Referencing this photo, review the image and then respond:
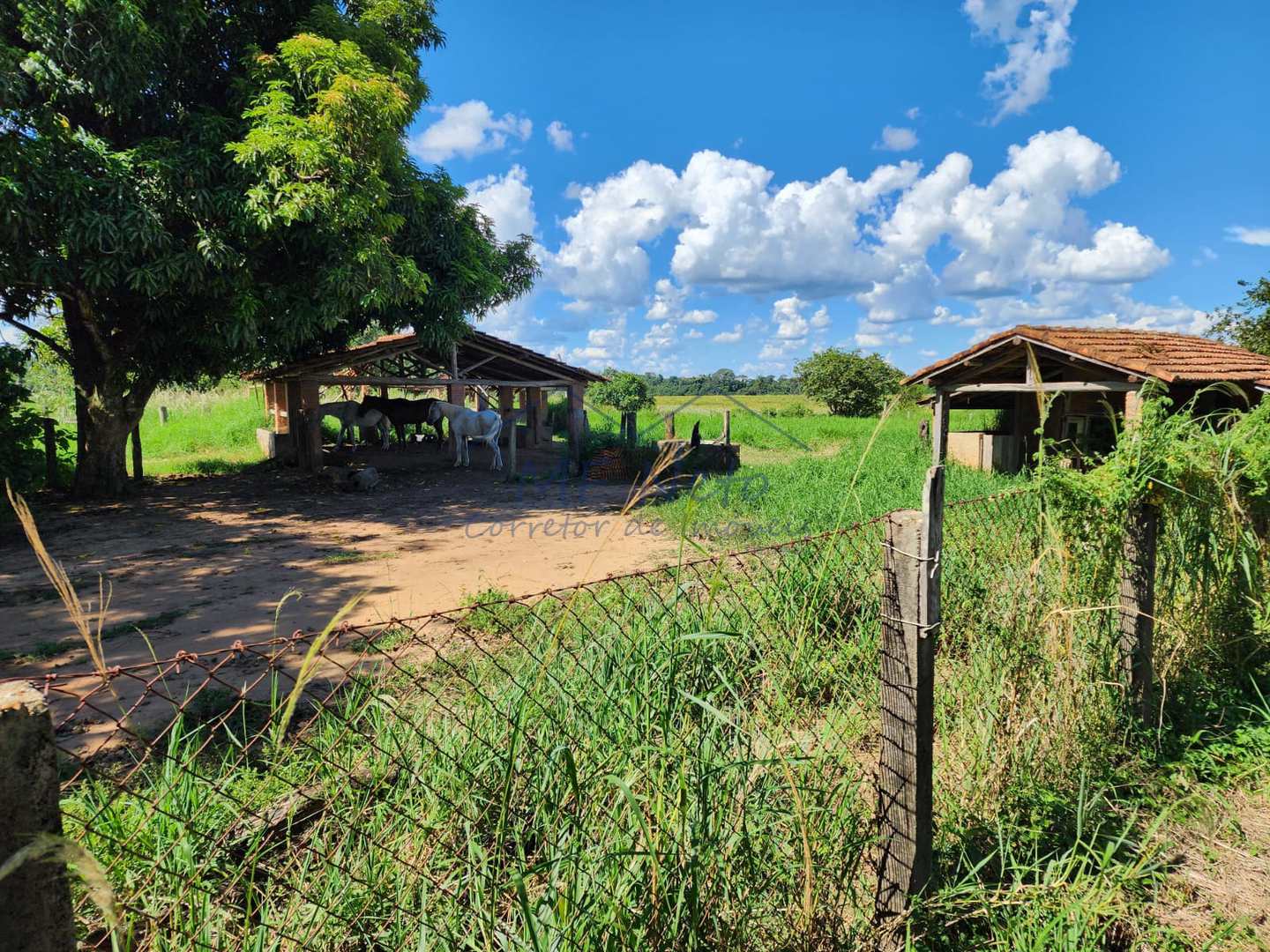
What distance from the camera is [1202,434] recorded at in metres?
3.19

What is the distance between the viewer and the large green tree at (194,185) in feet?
29.4

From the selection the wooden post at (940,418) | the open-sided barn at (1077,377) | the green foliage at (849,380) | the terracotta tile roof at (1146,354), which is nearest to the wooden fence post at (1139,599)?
the open-sided barn at (1077,377)

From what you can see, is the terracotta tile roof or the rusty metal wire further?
the terracotta tile roof

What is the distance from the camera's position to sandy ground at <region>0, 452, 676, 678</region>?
229 inches

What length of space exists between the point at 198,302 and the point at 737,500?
8999 mm

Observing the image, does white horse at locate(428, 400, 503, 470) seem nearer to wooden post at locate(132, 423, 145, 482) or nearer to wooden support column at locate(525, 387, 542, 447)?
wooden support column at locate(525, 387, 542, 447)

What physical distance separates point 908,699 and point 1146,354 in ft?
39.8

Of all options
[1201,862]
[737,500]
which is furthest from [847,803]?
[737,500]

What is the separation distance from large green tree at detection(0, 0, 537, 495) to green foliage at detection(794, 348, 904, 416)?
3093 centimetres

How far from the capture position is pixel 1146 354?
11.1 meters

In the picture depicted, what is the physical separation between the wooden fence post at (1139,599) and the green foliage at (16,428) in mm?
12420

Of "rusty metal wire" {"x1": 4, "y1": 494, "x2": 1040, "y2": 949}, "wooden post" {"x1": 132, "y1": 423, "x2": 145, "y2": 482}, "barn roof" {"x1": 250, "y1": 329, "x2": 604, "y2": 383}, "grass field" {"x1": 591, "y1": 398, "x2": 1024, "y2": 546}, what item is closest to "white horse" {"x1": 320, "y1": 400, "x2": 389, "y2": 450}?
"barn roof" {"x1": 250, "y1": 329, "x2": 604, "y2": 383}

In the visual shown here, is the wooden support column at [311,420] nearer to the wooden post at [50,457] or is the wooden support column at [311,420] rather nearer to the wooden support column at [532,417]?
the wooden post at [50,457]

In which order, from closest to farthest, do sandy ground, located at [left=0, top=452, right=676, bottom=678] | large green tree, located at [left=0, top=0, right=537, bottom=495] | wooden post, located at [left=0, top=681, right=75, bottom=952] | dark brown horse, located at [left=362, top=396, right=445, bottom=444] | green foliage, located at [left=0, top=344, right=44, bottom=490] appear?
wooden post, located at [left=0, top=681, right=75, bottom=952]
sandy ground, located at [left=0, top=452, right=676, bottom=678]
large green tree, located at [left=0, top=0, right=537, bottom=495]
green foliage, located at [left=0, top=344, right=44, bottom=490]
dark brown horse, located at [left=362, top=396, right=445, bottom=444]
